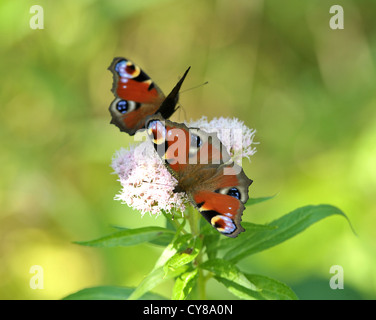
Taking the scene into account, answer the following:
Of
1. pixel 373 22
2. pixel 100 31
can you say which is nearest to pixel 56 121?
pixel 100 31

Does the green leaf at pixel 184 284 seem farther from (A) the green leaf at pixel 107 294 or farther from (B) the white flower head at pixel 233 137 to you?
(B) the white flower head at pixel 233 137

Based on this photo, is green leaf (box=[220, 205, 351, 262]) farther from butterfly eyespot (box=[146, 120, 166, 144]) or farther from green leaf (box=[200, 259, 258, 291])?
butterfly eyespot (box=[146, 120, 166, 144])

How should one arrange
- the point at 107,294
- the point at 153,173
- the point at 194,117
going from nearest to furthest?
the point at 153,173 < the point at 107,294 < the point at 194,117

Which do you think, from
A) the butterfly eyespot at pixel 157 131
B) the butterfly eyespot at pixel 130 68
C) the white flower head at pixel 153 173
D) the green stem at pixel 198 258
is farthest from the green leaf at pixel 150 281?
the butterfly eyespot at pixel 130 68

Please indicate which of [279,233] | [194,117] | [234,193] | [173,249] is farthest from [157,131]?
[194,117]

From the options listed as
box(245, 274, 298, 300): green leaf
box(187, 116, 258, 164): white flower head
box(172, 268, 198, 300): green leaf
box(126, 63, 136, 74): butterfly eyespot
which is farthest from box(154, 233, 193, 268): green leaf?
box(126, 63, 136, 74): butterfly eyespot

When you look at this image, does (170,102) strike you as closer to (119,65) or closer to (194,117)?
(119,65)
